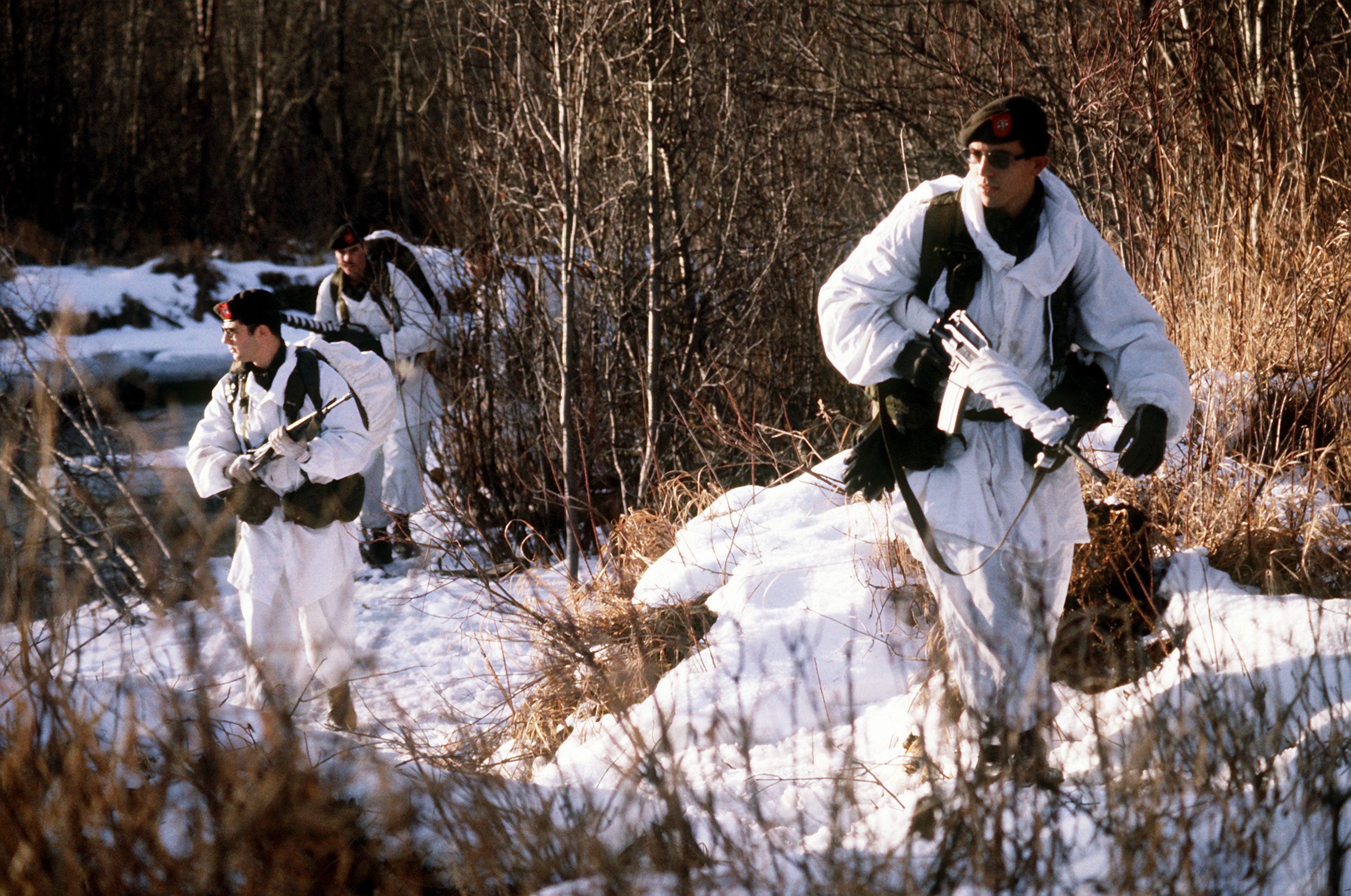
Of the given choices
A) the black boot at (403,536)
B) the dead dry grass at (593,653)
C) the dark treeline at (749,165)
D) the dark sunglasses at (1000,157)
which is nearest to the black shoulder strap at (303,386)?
the dead dry grass at (593,653)

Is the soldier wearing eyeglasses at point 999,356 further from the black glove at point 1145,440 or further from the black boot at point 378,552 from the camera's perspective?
the black boot at point 378,552

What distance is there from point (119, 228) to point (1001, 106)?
62.2 ft

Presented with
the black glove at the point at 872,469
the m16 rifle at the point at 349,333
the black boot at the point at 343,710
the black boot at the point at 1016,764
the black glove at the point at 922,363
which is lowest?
the black boot at the point at 343,710

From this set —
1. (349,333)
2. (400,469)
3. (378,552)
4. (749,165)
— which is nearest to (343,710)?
(378,552)

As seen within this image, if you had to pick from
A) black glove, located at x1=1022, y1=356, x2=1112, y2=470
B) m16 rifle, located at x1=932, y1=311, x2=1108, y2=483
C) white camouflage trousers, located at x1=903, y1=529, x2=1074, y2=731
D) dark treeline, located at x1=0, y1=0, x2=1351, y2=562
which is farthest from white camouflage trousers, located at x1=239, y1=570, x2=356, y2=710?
black glove, located at x1=1022, y1=356, x2=1112, y2=470

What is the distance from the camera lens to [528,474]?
6395mm

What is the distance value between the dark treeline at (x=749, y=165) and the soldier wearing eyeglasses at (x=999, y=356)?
195 cm

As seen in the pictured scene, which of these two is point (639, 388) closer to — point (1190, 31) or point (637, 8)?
point (637, 8)

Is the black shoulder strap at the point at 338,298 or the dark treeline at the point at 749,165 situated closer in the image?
the dark treeline at the point at 749,165

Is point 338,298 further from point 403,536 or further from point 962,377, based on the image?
point 962,377

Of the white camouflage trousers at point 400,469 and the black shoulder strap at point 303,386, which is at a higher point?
the black shoulder strap at point 303,386

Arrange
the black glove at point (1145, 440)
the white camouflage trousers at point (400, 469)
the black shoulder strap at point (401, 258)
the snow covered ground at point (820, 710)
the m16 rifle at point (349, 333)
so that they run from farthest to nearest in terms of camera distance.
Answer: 1. the white camouflage trousers at point (400, 469)
2. the black shoulder strap at point (401, 258)
3. the m16 rifle at point (349, 333)
4. the black glove at point (1145, 440)
5. the snow covered ground at point (820, 710)

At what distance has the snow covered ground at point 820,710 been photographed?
169 cm

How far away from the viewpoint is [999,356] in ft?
8.43
